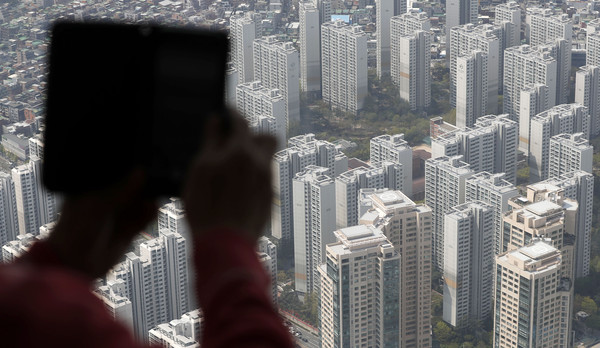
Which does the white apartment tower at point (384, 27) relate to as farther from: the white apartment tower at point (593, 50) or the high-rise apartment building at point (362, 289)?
the high-rise apartment building at point (362, 289)

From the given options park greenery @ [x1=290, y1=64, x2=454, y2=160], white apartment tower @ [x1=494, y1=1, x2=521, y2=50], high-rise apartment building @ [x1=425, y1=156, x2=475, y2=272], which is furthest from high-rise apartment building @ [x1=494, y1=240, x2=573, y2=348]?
white apartment tower @ [x1=494, y1=1, x2=521, y2=50]

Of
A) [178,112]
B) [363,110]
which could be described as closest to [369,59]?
[363,110]

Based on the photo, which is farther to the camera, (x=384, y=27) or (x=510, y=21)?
(x=384, y=27)

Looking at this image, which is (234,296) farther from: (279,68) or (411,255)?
(279,68)

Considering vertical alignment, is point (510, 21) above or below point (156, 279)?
above

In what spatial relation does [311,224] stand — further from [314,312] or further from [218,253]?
[218,253]

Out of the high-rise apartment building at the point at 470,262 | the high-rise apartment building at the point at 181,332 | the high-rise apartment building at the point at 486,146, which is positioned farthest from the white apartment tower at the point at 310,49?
the high-rise apartment building at the point at 181,332

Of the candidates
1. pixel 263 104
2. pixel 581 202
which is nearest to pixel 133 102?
pixel 581 202
